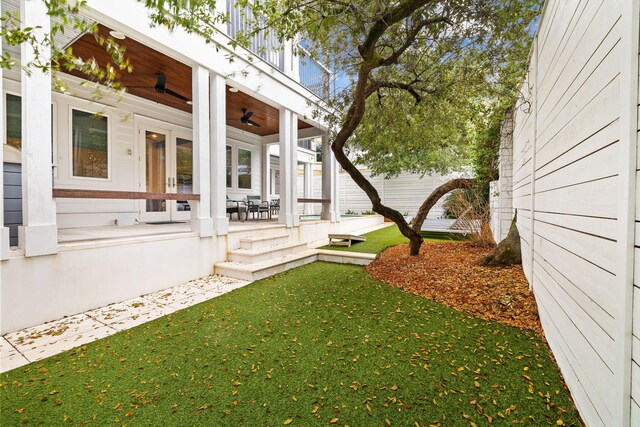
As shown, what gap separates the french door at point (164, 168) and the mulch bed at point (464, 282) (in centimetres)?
521

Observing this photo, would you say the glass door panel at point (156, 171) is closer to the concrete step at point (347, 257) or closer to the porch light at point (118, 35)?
the porch light at point (118, 35)

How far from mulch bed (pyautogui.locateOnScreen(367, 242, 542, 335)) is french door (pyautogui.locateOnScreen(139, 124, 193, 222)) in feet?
17.1

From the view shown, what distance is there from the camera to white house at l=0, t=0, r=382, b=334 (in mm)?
2912

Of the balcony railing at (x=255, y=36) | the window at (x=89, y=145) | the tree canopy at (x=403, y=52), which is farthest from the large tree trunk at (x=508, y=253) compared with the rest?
the window at (x=89, y=145)

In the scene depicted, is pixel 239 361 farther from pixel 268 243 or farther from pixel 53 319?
pixel 268 243

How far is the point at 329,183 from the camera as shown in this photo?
27.3ft

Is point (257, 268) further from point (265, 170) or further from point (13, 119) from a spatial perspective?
point (265, 170)

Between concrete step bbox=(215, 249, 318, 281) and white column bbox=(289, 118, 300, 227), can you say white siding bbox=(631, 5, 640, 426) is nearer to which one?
concrete step bbox=(215, 249, 318, 281)

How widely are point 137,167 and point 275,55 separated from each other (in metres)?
4.03

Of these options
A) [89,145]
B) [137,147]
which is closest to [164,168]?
[137,147]

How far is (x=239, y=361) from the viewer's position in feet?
7.37

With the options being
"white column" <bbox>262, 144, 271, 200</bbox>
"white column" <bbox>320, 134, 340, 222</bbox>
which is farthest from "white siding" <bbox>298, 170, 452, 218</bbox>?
"white column" <bbox>320, 134, 340, 222</bbox>

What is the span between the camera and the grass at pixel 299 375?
1.68 m

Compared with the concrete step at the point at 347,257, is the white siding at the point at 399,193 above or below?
→ above
